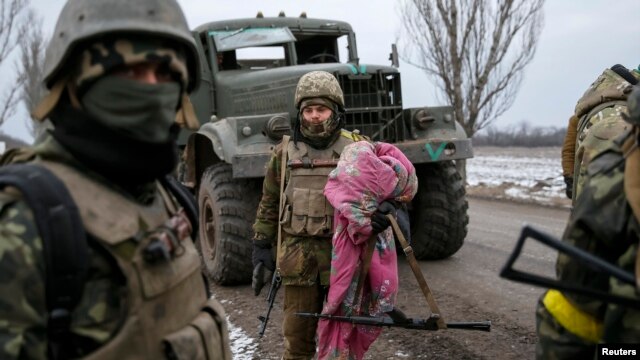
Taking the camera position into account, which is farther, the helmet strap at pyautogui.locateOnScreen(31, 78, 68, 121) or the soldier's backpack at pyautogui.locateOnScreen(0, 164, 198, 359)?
the helmet strap at pyautogui.locateOnScreen(31, 78, 68, 121)

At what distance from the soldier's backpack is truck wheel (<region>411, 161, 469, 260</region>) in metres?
5.25

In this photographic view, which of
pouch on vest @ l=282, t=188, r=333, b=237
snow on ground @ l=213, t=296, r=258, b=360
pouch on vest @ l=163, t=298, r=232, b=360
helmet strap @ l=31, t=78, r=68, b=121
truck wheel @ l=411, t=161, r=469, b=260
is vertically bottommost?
snow on ground @ l=213, t=296, r=258, b=360

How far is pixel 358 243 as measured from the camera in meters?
3.11

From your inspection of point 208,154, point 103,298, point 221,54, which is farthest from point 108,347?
point 221,54

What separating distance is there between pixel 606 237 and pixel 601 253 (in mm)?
62

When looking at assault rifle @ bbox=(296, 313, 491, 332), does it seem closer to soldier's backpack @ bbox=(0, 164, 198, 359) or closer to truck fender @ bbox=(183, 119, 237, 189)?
soldier's backpack @ bbox=(0, 164, 198, 359)

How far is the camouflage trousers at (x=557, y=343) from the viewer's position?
169 centimetres

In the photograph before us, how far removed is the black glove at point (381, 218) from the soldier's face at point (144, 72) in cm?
164

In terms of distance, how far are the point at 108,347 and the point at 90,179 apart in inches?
14.9

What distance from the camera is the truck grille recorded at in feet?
21.1

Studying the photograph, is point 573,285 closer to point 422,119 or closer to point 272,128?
point 272,128

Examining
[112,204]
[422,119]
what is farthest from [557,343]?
[422,119]

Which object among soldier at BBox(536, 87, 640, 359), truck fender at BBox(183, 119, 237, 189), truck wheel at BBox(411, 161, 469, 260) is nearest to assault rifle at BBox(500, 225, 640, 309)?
soldier at BBox(536, 87, 640, 359)

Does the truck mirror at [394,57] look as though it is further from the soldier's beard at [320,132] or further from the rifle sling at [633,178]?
the rifle sling at [633,178]
